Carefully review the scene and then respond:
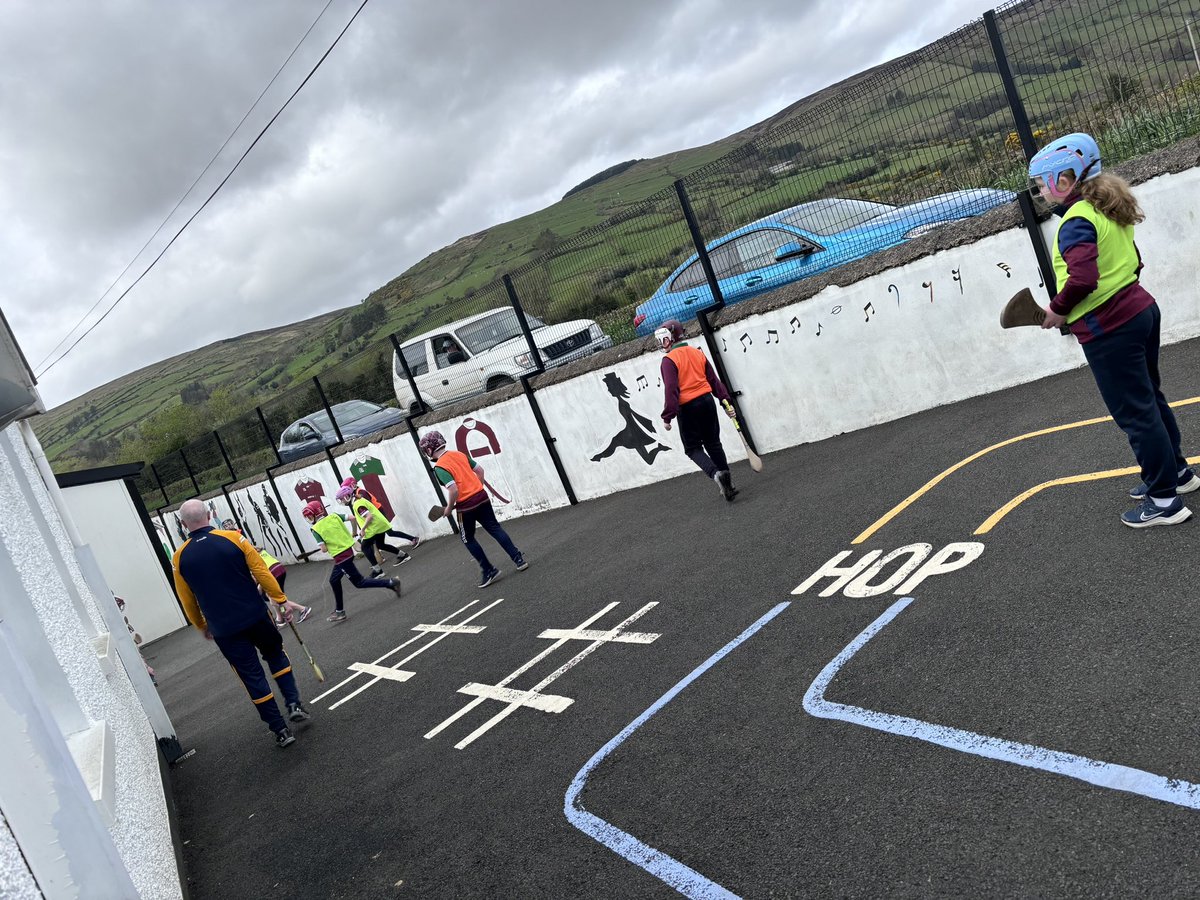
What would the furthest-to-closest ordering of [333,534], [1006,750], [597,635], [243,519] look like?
[243,519], [333,534], [597,635], [1006,750]

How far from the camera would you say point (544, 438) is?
13.4 meters

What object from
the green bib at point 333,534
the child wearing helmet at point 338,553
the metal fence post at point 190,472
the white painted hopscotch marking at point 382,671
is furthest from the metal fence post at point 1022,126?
the metal fence post at point 190,472

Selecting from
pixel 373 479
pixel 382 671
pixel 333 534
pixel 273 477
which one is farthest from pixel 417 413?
pixel 382 671

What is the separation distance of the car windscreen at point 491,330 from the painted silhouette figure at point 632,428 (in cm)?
190

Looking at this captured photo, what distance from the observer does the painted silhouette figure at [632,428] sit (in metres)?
11.7

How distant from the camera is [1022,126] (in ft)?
26.1

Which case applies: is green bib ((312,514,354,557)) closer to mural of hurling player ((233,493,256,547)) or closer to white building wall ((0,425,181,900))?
white building wall ((0,425,181,900))

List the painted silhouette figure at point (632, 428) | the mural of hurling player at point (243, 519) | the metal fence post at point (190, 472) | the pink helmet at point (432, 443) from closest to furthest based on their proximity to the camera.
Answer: the pink helmet at point (432, 443) < the painted silhouette figure at point (632, 428) < the mural of hurling player at point (243, 519) < the metal fence post at point (190, 472)

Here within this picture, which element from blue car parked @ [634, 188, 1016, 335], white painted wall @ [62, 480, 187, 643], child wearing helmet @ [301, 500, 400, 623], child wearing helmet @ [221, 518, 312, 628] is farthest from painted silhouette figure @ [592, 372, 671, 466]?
white painted wall @ [62, 480, 187, 643]

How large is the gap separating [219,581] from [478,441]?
767cm

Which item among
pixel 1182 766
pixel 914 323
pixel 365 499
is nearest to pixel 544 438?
pixel 365 499

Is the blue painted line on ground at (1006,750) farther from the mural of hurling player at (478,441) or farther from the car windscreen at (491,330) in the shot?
the mural of hurling player at (478,441)

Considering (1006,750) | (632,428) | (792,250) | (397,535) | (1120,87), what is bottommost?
(1006,750)

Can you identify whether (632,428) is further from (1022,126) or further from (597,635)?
(1022,126)
